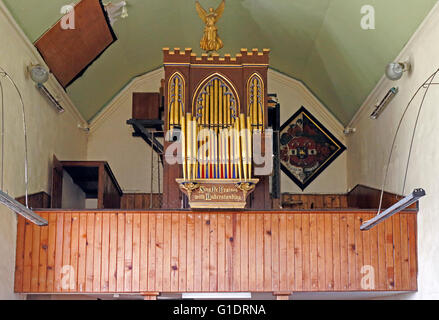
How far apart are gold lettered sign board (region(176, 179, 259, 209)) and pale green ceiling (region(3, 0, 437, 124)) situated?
9.63 feet

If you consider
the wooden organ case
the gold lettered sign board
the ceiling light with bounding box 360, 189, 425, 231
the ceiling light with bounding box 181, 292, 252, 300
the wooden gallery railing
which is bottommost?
the ceiling light with bounding box 181, 292, 252, 300

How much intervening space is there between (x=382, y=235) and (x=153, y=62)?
6.52 m

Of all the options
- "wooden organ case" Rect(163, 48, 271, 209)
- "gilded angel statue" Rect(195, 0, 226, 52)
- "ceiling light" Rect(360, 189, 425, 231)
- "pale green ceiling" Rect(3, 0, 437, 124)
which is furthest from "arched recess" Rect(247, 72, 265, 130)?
"ceiling light" Rect(360, 189, 425, 231)

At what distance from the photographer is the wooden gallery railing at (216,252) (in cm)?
1156

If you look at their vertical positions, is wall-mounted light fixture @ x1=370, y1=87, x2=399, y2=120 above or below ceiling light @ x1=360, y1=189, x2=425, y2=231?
above

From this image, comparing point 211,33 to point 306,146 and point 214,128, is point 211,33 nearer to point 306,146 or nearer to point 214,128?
point 214,128

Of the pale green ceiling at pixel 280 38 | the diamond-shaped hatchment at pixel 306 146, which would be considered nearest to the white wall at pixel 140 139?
the diamond-shaped hatchment at pixel 306 146

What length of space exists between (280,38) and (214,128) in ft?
11.9

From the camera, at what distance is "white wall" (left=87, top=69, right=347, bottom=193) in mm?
16328

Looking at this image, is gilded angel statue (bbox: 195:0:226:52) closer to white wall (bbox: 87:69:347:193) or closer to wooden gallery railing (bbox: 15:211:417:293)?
wooden gallery railing (bbox: 15:211:417:293)

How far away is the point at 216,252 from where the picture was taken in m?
11.7

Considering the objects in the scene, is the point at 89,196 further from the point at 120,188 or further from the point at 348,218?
the point at 348,218

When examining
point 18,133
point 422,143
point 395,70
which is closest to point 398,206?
point 422,143

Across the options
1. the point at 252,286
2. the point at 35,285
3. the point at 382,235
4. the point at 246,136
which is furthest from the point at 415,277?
the point at 35,285
